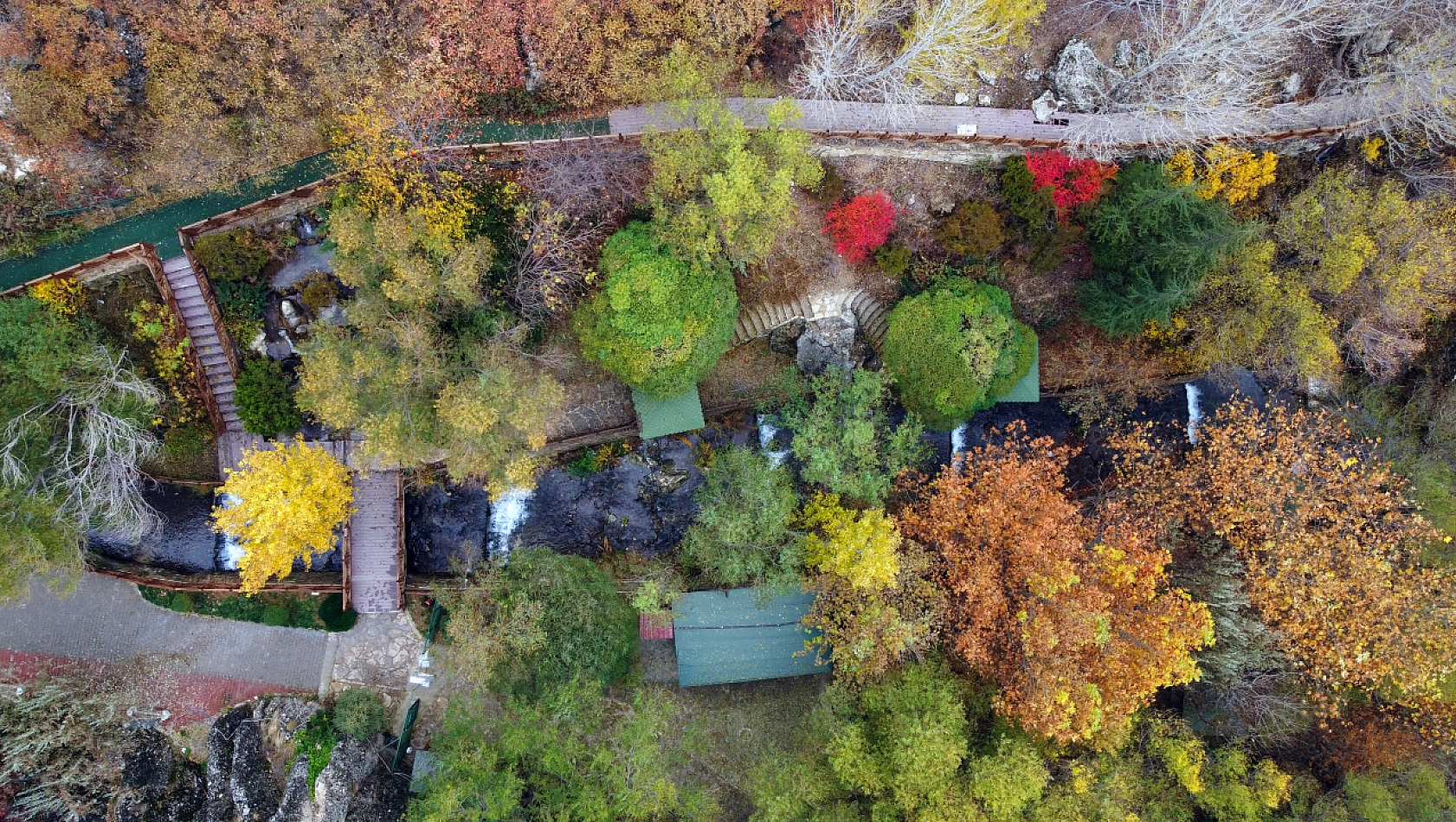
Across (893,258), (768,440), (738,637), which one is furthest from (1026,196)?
(738,637)

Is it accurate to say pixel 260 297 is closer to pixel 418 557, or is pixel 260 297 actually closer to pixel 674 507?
pixel 418 557

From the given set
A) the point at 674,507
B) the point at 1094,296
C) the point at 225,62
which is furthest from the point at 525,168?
the point at 1094,296

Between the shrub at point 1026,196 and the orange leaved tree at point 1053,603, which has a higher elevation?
the shrub at point 1026,196

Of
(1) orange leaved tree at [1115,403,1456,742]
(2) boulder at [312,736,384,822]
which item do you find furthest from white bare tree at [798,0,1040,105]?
(2) boulder at [312,736,384,822]

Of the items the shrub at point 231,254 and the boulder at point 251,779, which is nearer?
the boulder at point 251,779

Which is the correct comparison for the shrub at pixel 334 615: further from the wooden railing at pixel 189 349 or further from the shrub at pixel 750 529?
the shrub at pixel 750 529

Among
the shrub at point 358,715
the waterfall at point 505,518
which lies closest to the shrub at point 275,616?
the shrub at point 358,715

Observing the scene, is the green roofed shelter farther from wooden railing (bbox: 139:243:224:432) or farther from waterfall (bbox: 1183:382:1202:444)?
wooden railing (bbox: 139:243:224:432)

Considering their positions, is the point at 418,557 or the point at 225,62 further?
the point at 418,557
